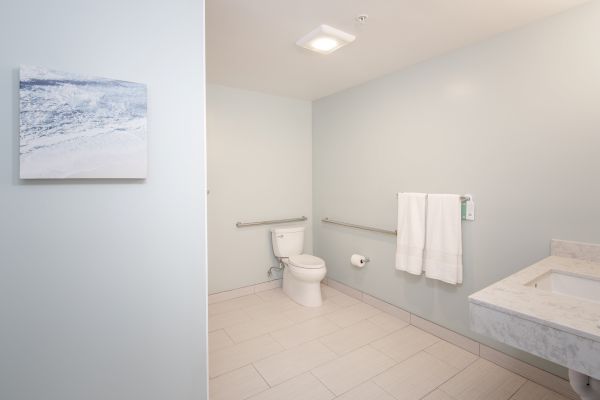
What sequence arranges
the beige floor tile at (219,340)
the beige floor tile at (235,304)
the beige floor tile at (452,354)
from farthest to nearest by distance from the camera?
Result: the beige floor tile at (235,304)
the beige floor tile at (219,340)
the beige floor tile at (452,354)

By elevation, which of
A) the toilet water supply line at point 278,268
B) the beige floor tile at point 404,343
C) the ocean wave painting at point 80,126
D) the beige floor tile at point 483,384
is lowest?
the beige floor tile at point 483,384

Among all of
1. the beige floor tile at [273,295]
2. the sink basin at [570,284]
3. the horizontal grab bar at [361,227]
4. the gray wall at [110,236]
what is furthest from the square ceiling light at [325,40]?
the beige floor tile at [273,295]

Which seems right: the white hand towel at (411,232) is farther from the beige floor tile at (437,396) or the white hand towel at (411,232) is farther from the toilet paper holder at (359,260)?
the beige floor tile at (437,396)

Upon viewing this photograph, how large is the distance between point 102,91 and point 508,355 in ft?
9.13

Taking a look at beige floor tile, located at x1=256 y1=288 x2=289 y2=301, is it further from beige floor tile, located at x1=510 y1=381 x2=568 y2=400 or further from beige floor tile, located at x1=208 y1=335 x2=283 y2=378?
beige floor tile, located at x1=510 y1=381 x2=568 y2=400

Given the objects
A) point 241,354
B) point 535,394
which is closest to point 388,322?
point 535,394

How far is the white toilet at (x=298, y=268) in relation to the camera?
287 centimetres

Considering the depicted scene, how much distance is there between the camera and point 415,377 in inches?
73.6

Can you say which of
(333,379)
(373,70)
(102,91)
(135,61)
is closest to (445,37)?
(373,70)

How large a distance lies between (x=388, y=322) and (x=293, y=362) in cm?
102

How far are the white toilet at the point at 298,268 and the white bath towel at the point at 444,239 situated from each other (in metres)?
1.06

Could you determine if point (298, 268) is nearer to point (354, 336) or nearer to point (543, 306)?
point (354, 336)

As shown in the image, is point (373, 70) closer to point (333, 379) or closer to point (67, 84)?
point (67, 84)

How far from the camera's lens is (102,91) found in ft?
3.97
